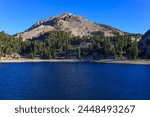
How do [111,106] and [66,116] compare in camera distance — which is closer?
[66,116]

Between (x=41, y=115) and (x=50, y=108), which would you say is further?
(x=50, y=108)

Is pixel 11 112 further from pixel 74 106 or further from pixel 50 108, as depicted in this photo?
pixel 74 106

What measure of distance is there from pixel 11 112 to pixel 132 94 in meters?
44.9

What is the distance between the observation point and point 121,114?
35.4 meters

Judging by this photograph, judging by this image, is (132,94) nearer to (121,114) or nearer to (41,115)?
(121,114)

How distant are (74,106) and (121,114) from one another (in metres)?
6.04

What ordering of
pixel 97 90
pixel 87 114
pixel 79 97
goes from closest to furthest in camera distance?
pixel 87 114 < pixel 79 97 < pixel 97 90

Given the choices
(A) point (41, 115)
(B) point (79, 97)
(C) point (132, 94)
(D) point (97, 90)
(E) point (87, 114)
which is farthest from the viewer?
(D) point (97, 90)

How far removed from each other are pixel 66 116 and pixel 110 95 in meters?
37.9

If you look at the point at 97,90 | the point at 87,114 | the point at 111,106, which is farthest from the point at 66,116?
the point at 97,90

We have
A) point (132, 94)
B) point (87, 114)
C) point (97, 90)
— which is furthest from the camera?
point (97, 90)

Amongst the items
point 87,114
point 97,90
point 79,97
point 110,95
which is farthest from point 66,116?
point 97,90

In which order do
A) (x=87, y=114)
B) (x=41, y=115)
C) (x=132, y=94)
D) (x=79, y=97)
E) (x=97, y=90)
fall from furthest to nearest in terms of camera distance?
(x=97, y=90)
(x=132, y=94)
(x=79, y=97)
(x=87, y=114)
(x=41, y=115)

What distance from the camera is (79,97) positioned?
67000mm
